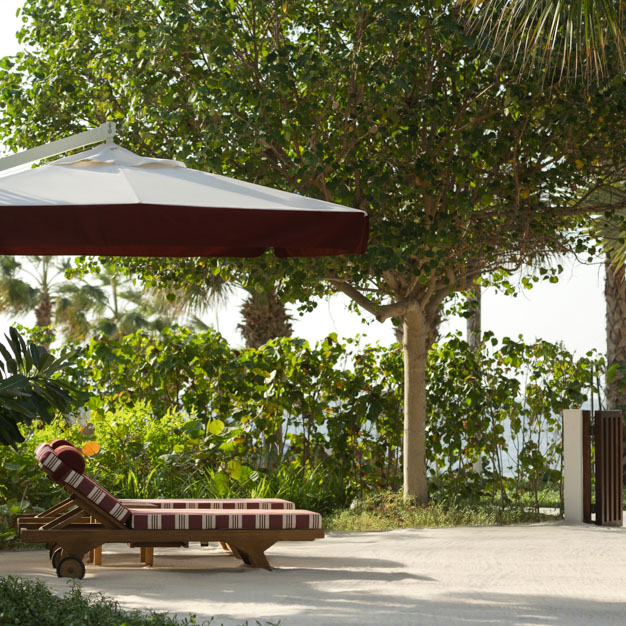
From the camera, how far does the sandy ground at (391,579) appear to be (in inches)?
179

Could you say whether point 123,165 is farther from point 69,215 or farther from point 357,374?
point 357,374

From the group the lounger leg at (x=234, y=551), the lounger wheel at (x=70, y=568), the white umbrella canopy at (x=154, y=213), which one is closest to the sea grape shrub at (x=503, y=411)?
the lounger leg at (x=234, y=551)

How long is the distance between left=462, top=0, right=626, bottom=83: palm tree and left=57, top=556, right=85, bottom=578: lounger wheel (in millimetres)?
5203

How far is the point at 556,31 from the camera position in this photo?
7.17 m

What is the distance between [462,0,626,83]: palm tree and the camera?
728cm

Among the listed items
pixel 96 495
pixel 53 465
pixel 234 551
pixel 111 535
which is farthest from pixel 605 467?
pixel 53 465

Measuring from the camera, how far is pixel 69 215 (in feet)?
13.1

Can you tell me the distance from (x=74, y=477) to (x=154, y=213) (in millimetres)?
2277

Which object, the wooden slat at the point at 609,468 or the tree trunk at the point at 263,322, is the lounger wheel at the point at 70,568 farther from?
the tree trunk at the point at 263,322

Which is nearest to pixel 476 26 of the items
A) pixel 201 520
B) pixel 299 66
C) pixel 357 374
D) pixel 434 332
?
pixel 299 66

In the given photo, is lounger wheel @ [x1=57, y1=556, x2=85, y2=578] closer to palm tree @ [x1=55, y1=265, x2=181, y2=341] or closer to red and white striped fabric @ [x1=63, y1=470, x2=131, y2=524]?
red and white striped fabric @ [x1=63, y1=470, x2=131, y2=524]

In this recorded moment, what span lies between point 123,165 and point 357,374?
5.20m

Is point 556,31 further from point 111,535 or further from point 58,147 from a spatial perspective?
point 111,535

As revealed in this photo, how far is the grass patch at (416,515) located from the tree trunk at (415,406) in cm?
23
